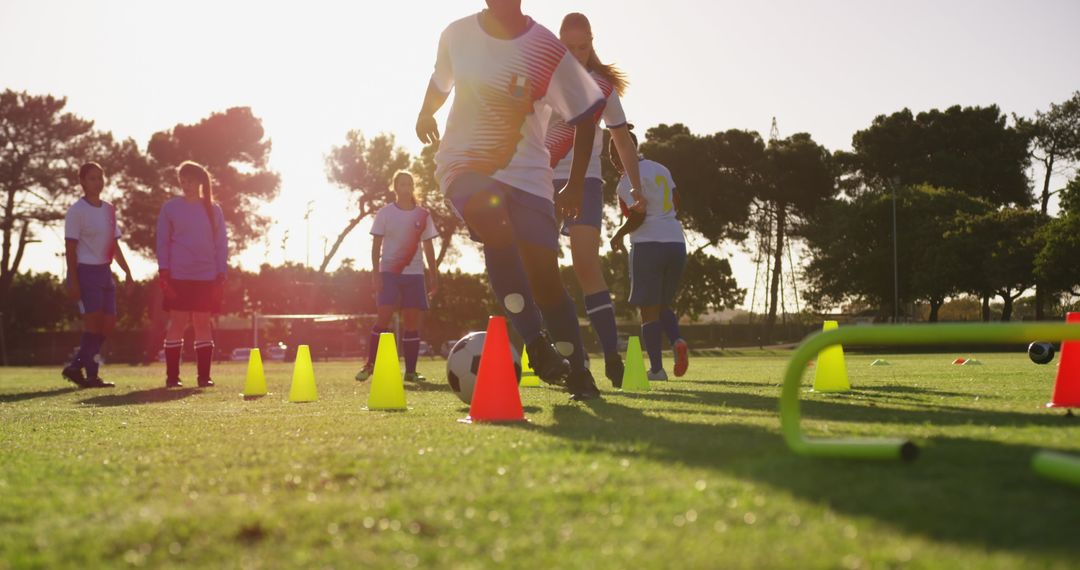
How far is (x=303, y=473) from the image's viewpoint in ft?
9.18

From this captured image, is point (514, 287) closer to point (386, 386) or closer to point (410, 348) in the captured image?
point (386, 386)

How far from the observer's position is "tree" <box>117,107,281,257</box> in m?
46.8

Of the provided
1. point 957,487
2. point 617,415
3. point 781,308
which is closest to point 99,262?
point 617,415

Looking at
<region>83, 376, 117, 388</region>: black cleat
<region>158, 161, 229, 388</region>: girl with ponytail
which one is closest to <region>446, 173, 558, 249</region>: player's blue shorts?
<region>158, 161, 229, 388</region>: girl with ponytail

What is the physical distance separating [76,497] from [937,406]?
420 cm

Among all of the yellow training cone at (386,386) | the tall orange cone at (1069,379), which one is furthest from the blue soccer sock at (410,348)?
the tall orange cone at (1069,379)

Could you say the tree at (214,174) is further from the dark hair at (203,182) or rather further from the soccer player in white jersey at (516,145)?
the soccer player in white jersey at (516,145)

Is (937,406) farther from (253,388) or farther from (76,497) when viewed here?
(253,388)

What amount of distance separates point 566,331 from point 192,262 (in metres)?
6.06

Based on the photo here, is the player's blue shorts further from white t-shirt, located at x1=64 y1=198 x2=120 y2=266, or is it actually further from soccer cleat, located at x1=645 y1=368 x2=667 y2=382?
white t-shirt, located at x1=64 y1=198 x2=120 y2=266

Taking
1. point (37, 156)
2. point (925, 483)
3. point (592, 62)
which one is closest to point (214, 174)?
point (37, 156)

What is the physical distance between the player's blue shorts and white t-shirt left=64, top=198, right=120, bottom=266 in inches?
254

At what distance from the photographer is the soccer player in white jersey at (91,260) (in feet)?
33.5

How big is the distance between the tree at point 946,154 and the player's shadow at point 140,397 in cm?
5505
